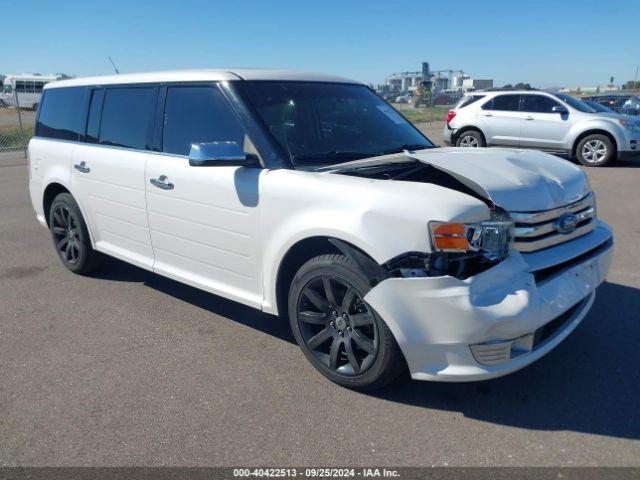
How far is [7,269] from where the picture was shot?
229 inches

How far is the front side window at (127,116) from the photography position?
438cm

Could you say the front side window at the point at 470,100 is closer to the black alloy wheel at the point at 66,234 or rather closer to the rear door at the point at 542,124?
the rear door at the point at 542,124

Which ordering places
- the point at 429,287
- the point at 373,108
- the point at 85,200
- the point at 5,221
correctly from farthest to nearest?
1. the point at 5,221
2. the point at 85,200
3. the point at 373,108
4. the point at 429,287

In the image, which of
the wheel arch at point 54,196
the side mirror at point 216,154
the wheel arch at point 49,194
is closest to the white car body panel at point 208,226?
the side mirror at point 216,154

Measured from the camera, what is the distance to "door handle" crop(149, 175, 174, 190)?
4.04 m

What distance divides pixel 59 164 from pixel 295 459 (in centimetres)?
387

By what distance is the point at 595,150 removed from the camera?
12.4m

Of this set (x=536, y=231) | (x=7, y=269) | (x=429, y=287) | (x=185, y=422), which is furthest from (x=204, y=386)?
(x=7, y=269)

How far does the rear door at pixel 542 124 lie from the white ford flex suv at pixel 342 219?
935 centimetres

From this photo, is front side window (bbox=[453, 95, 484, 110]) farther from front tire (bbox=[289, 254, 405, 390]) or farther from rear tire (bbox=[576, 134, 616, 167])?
front tire (bbox=[289, 254, 405, 390])

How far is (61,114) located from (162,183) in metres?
2.10

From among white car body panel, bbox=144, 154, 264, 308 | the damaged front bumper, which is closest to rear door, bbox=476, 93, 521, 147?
white car body panel, bbox=144, 154, 264, 308

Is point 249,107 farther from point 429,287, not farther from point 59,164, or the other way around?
point 59,164

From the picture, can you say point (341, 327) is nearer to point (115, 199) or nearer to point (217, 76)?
point (217, 76)
